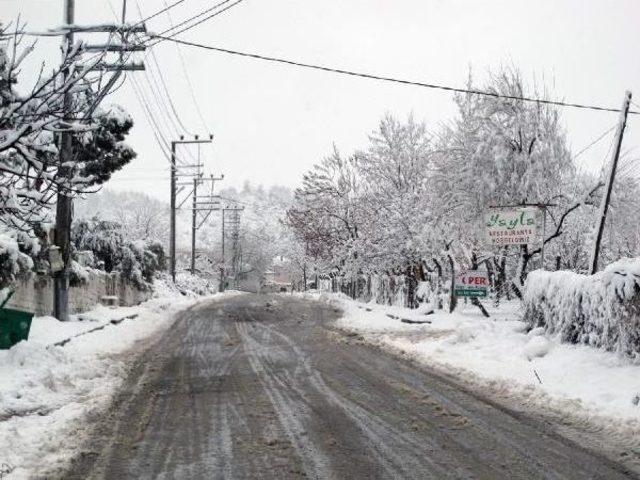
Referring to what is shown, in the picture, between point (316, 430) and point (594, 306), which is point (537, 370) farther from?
point (316, 430)

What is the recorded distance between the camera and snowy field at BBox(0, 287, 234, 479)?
5.79m

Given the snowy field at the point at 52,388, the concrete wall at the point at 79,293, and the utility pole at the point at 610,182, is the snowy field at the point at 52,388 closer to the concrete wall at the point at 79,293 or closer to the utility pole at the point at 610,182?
the concrete wall at the point at 79,293

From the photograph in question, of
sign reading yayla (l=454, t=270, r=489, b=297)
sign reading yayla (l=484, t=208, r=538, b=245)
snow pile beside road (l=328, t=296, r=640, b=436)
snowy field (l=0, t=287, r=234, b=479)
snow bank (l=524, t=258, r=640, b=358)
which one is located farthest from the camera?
sign reading yayla (l=454, t=270, r=489, b=297)

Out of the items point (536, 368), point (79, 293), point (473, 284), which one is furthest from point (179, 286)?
point (536, 368)

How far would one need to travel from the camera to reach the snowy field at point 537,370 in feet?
24.5

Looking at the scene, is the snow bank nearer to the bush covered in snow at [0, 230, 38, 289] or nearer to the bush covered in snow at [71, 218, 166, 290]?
the bush covered in snow at [0, 230, 38, 289]

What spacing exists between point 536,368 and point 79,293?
55.0 feet

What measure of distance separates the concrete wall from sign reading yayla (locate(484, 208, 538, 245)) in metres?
13.3

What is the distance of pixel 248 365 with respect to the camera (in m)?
11.5

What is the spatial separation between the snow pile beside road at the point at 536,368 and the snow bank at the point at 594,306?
9.6 inches

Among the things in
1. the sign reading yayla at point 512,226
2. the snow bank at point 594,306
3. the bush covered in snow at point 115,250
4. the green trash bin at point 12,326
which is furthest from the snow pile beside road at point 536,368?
the bush covered in snow at point 115,250

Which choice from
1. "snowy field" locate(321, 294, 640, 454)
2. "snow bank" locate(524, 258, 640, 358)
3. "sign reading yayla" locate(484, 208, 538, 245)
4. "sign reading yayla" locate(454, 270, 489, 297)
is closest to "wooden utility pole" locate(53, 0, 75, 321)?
"snowy field" locate(321, 294, 640, 454)

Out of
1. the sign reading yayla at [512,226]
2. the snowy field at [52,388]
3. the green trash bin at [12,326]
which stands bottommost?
the snowy field at [52,388]

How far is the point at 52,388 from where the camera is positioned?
8.72 metres
